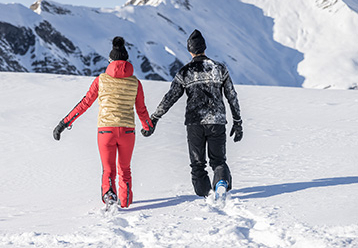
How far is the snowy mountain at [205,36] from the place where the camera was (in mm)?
114250

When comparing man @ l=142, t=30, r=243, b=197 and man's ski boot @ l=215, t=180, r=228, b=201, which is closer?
man's ski boot @ l=215, t=180, r=228, b=201

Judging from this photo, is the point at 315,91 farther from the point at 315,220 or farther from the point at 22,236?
the point at 22,236

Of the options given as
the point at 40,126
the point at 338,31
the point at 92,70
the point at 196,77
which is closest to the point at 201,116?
the point at 196,77

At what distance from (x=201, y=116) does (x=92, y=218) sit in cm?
137

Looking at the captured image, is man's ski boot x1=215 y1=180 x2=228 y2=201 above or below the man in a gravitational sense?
below

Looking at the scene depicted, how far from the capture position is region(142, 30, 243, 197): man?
13.1 ft

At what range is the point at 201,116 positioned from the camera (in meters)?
4.02

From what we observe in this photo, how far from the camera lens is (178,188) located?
176 inches

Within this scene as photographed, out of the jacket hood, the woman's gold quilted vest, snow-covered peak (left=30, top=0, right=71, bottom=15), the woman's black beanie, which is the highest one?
snow-covered peak (left=30, top=0, right=71, bottom=15)

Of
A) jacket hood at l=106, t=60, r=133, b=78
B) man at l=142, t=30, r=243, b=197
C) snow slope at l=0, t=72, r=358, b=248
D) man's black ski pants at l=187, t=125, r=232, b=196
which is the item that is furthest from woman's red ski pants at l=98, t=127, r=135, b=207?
A: man's black ski pants at l=187, t=125, r=232, b=196

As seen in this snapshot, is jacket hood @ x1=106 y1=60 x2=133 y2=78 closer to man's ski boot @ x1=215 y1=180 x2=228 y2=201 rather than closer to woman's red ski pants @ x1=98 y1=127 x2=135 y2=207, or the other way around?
woman's red ski pants @ x1=98 y1=127 x2=135 y2=207

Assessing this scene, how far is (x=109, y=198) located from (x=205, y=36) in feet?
460

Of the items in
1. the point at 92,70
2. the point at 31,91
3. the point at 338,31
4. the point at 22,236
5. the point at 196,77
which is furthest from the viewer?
the point at 338,31

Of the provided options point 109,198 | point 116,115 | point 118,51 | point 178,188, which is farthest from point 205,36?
point 109,198
